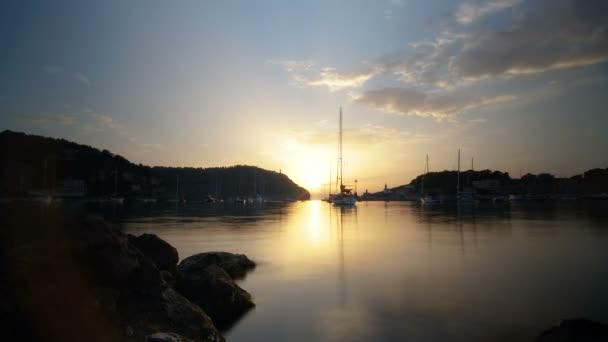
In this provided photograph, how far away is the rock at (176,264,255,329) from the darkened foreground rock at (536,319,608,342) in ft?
33.1

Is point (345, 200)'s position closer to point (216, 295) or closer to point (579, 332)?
point (216, 295)

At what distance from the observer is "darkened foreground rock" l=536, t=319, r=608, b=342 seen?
337 inches

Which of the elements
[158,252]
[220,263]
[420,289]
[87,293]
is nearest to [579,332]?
[420,289]

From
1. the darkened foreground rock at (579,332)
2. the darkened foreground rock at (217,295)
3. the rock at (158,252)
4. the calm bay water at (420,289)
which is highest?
the rock at (158,252)

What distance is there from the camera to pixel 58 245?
970 centimetres

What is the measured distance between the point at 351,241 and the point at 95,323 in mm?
31226

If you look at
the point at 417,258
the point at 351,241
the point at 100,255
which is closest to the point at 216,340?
the point at 100,255

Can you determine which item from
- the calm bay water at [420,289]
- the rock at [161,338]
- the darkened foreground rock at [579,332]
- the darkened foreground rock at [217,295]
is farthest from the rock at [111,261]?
the darkened foreground rock at [579,332]

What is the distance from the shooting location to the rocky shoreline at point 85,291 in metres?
8.19

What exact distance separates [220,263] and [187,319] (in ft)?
33.8

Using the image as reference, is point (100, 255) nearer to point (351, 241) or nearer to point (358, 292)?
point (358, 292)

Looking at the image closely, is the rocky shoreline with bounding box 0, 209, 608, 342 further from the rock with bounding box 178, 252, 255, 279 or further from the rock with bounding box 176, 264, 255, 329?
the rock with bounding box 178, 252, 255, 279

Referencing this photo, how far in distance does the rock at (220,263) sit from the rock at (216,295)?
4110 millimetres

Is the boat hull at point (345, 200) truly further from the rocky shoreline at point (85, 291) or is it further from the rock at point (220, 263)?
the rocky shoreline at point (85, 291)
